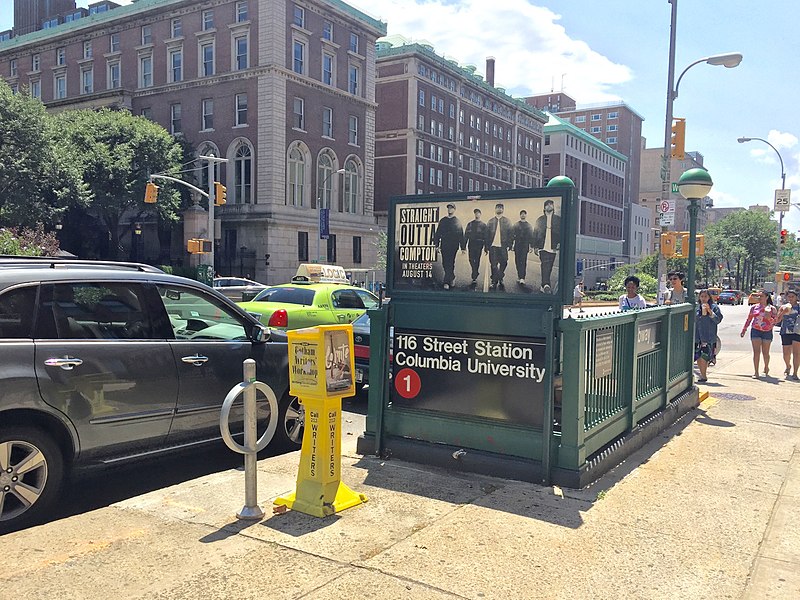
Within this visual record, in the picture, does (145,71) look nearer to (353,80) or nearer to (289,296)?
(353,80)

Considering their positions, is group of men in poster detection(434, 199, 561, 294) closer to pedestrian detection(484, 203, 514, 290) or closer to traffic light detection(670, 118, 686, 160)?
pedestrian detection(484, 203, 514, 290)

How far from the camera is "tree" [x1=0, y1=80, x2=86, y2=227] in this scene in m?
37.2

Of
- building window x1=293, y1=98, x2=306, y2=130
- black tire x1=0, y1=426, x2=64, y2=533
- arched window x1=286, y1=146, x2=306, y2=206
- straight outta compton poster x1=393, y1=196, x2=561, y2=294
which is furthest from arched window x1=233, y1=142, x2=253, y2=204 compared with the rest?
black tire x1=0, y1=426, x2=64, y2=533

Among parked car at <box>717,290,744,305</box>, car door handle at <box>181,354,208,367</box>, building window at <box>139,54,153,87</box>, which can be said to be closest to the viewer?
car door handle at <box>181,354,208,367</box>

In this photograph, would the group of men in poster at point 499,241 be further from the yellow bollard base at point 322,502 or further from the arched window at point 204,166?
the arched window at point 204,166

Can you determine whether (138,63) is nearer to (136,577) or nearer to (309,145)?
(309,145)

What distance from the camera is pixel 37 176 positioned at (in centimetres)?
3897

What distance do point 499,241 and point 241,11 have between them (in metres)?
50.1

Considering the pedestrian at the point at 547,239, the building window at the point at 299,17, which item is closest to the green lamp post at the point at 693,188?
the pedestrian at the point at 547,239

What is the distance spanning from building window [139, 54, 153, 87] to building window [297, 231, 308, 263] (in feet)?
58.1

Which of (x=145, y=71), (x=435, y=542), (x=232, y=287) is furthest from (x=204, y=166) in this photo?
(x=435, y=542)

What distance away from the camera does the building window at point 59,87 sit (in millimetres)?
59531

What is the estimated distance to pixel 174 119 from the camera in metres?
53.3

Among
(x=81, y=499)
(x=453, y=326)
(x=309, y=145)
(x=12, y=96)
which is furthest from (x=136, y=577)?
(x=309, y=145)
